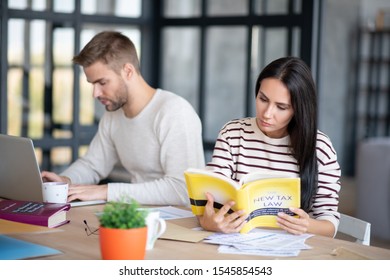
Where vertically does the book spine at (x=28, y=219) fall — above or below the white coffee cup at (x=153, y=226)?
below

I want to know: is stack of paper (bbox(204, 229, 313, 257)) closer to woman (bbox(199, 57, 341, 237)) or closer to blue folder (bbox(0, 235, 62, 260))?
woman (bbox(199, 57, 341, 237))

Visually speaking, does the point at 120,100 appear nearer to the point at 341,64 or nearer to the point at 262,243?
the point at 262,243

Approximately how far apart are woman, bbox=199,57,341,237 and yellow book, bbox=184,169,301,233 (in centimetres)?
11

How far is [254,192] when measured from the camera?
6.69ft

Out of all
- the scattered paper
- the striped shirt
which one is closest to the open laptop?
the scattered paper

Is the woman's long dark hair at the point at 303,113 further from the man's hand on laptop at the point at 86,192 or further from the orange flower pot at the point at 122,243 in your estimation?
the orange flower pot at the point at 122,243

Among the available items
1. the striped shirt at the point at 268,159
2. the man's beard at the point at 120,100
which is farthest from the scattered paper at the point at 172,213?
the man's beard at the point at 120,100

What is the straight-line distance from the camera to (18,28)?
13.7 ft

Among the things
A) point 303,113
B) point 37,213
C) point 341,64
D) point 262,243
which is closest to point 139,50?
point 303,113

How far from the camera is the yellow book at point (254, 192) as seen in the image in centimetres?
202

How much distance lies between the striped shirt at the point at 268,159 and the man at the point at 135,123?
28cm

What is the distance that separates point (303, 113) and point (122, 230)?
36.1 inches

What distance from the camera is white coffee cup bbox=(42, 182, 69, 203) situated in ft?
7.87
